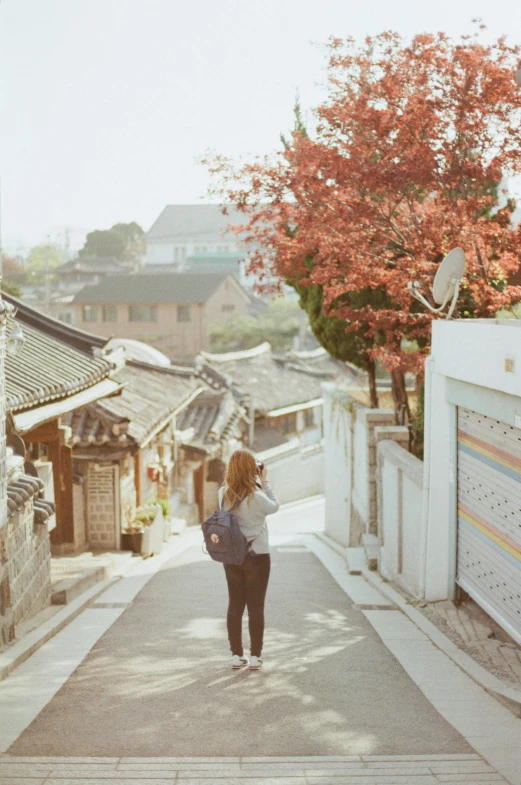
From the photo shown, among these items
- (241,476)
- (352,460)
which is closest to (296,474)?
(352,460)

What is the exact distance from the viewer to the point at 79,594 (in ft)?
42.0

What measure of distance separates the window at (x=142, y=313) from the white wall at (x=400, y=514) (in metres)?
43.3

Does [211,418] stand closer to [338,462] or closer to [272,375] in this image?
[272,375]

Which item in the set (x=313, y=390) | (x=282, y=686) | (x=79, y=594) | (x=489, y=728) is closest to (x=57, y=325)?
(x=79, y=594)

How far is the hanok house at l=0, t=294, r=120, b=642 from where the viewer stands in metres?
9.29

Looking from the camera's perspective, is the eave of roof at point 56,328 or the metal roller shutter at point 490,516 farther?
the eave of roof at point 56,328

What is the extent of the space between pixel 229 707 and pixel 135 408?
15.6 meters

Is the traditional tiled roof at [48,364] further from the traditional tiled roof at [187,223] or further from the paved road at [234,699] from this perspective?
the traditional tiled roof at [187,223]

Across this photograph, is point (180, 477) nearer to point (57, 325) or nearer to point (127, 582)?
point (57, 325)

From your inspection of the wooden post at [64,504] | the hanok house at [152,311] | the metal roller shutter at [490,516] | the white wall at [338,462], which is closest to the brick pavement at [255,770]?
the metal roller shutter at [490,516]

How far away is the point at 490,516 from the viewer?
8594 millimetres

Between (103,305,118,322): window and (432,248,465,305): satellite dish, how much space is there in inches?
1869

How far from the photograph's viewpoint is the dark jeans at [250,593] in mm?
7508

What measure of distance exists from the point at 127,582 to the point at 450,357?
6613mm
